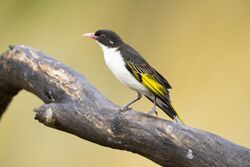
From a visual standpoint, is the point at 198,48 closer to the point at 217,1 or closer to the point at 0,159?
the point at 217,1

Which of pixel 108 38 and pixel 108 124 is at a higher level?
→ pixel 108 38

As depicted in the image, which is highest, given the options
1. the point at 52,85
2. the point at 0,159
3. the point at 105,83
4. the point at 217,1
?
the point at 217,1

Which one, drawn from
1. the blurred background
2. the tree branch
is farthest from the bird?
the blurred background

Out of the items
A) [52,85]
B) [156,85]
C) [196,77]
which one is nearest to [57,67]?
[52,85]

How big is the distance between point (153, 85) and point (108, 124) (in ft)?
1.03

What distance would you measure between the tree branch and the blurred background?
1.72 meters

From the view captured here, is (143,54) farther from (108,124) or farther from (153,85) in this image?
(108,124)

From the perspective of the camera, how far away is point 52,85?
303 centimetres

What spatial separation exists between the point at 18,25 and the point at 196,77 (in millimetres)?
1378

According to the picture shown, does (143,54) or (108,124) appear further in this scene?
(143,54)

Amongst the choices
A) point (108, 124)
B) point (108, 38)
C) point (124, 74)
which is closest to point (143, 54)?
point (108, 38)

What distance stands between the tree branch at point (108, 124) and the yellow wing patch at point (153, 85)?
0.18m

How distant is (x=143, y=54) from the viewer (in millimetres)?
4859

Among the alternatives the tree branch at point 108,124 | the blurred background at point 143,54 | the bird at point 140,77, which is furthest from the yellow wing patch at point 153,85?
A: the blurred background at point 143,54
